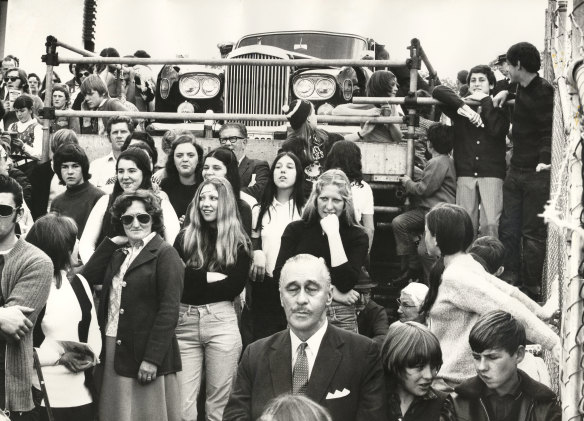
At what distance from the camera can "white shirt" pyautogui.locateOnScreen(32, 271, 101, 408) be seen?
6906 mm

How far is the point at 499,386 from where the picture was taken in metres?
5.18

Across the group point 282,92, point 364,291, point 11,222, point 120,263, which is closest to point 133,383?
point 120,263

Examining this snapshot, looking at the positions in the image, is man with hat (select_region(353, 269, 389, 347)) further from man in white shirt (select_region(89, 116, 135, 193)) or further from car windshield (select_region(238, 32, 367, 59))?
car windshield (select_region(238, 32, 367, 59))

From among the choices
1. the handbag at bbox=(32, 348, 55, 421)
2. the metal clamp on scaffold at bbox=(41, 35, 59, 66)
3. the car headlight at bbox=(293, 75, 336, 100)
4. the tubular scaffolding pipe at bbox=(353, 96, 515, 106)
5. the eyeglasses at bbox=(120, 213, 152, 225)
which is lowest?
the handbag at bbox=(32, 348, 55, 421)

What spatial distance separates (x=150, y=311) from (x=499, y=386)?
2.75m

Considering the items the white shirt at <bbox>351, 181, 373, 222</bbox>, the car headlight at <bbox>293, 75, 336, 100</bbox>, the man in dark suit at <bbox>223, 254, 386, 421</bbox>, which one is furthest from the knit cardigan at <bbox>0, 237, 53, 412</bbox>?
the car headlight at <bbox>293, 75, 336, 100</bbox>

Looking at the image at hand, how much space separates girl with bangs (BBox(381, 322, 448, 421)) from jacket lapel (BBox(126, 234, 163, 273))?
2209mm

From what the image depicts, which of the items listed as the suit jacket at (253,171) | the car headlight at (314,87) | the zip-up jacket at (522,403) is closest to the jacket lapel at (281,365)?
the zip-up jacket at (522,403)

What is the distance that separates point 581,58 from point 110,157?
7.13 meters

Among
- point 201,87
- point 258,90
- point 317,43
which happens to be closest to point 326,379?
point 258,90

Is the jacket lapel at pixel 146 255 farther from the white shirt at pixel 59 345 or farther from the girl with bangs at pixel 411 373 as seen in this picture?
the girl with bangs at pixel 411 373

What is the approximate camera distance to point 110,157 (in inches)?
430

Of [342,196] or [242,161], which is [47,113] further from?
[342,196]

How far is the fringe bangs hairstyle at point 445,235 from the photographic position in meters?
6.43
